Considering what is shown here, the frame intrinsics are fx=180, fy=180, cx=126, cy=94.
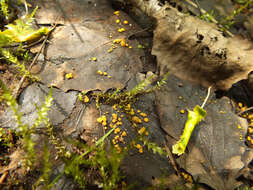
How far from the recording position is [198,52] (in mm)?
2744

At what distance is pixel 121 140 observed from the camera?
2.06m

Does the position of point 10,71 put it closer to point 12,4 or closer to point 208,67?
point 12,4

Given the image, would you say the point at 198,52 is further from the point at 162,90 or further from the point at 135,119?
the point at 135,119

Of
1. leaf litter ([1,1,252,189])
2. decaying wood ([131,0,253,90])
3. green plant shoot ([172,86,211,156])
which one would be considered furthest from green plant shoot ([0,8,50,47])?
green plant shoot ([172,86,211,156])

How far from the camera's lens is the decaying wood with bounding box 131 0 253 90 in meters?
2.70

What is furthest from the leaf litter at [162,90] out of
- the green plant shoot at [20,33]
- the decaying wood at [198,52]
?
the green plant shoot at [20,33]

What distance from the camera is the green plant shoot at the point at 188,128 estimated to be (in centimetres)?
215

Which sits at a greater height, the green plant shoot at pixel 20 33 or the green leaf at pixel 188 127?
the green plant shoot at pixel 20 33

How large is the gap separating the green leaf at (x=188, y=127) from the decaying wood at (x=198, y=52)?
0.64 m

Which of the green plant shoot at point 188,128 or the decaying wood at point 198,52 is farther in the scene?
the decaying wood at point 198,52

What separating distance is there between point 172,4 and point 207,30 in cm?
83

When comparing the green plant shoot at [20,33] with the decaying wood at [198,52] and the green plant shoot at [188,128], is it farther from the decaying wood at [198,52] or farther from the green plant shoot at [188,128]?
the green plant shoot at [188,128]

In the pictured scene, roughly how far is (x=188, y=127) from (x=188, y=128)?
0.04ft

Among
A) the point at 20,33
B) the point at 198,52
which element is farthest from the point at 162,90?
the point at 20,33
